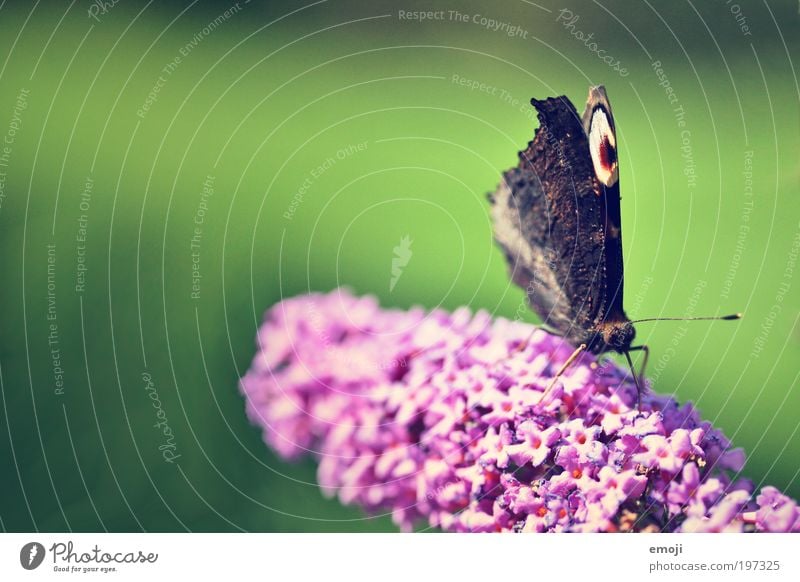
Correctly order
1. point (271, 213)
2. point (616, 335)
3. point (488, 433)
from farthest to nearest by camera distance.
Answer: point (271, 213) → point (616, 335) → point (488, 433)

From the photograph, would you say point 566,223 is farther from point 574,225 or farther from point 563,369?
point 563,369

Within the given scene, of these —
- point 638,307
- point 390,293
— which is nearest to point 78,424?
point 390,293

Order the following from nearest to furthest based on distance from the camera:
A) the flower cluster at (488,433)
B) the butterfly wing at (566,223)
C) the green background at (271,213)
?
the flower cluster at (488,433) < the butterfly wing at (566,223) < the green background at (271,213)

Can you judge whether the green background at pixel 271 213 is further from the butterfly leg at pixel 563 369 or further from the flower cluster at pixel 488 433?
the butterfly leg at pixel 563 369

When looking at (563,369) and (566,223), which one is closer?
(563,369)

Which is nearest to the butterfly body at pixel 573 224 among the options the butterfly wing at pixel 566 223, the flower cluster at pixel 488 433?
the butterfly wing at pixel 566 223

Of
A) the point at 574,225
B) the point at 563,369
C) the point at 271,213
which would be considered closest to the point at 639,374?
the point at 563,369
